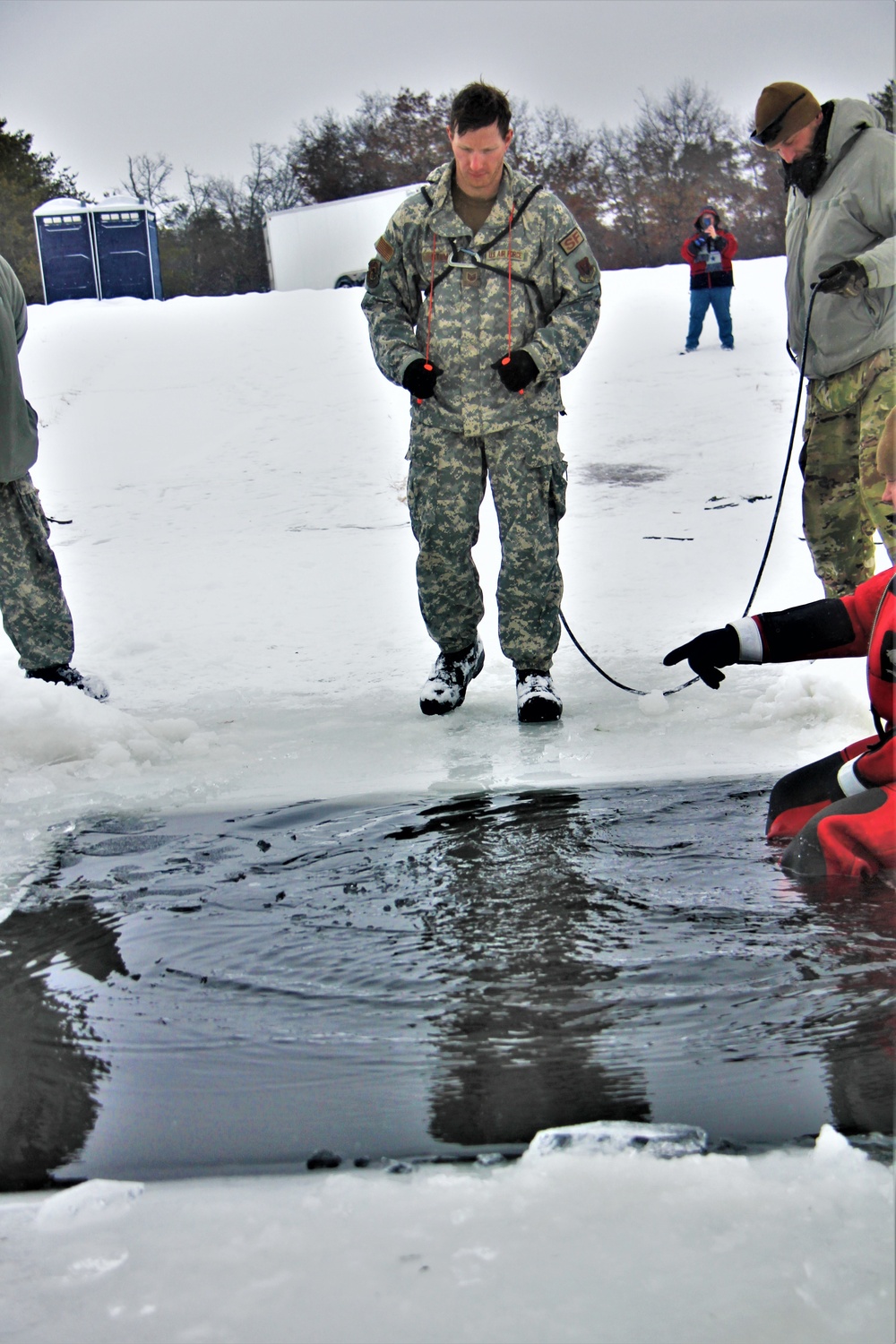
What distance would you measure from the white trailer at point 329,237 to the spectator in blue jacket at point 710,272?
796 centimetres

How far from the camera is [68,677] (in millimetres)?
4363

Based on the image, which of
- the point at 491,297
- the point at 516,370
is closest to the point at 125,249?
the point at 491,297

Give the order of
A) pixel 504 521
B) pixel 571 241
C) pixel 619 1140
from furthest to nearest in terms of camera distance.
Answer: pixel 504 521 → pixel 571 241 → pixel 619 1140

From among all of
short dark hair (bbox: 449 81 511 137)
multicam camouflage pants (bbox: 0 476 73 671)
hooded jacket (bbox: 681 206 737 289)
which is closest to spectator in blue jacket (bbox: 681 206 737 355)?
hooded jacket (bbox: 681 206 737 289)

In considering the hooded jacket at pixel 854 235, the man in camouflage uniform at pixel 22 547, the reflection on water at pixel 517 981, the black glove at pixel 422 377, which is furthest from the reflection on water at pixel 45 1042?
the hooded jacket at pixel 854 235

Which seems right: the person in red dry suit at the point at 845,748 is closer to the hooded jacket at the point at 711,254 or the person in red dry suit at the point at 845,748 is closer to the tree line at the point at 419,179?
the hooded jacket at the point at 711,254

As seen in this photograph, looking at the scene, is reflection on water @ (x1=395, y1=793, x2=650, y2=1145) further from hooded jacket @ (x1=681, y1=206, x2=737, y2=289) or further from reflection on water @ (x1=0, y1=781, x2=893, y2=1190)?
hooded jacket @ (x1=681, y1=206, x2=737, y2=289)

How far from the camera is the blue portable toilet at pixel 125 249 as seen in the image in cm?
1805

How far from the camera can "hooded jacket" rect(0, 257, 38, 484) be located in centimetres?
407

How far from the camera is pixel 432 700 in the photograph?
4.11 metres

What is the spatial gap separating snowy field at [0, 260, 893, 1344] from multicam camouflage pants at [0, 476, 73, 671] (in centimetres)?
28

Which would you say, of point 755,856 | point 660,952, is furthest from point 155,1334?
point 755,856

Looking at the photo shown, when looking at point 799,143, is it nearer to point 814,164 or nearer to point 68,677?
point 814,164

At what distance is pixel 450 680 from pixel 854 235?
6.25 feet
